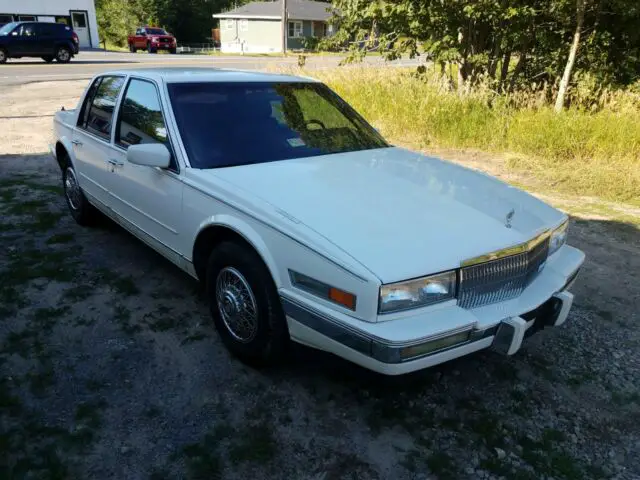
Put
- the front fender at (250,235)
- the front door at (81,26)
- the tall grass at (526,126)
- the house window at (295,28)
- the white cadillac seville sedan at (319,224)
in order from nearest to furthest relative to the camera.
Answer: the white cadillac seville sedan at (319,224), the front fender at (250,235), the tall grass at (526,126), the front door at (81,26), the house window at (295,28)

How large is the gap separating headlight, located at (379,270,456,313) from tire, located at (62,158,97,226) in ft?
12.4

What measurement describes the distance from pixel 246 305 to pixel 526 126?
292 inches

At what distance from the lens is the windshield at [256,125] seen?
3.35 metres

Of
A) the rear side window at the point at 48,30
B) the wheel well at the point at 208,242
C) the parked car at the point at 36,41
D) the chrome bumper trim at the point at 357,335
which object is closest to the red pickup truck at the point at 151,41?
the parked car at the point at 36,41

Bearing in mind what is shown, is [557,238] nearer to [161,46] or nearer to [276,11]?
[161,46]

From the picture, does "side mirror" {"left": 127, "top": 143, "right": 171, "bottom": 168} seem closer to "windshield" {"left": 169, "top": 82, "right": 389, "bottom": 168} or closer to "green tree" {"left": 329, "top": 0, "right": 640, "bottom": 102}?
"windshield" {"left": 169, "top": 82, "right": 389, "bottom": 168}

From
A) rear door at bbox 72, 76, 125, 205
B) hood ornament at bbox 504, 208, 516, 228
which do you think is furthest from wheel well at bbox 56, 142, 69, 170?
hood ornament at bbox 504, 208, 516, 228

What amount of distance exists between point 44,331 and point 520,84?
1014cm

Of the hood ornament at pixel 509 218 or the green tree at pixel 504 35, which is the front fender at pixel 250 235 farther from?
the green tree at pixel 504 35

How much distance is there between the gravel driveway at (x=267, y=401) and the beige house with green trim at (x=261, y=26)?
49.2m

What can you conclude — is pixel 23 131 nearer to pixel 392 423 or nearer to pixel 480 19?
pixel 480 19

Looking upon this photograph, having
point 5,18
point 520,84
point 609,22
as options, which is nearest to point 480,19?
point 520,84

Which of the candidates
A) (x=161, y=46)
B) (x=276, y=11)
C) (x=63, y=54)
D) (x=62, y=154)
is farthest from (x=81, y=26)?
(x=62, y=154)

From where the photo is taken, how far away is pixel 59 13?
39938 millimetres
